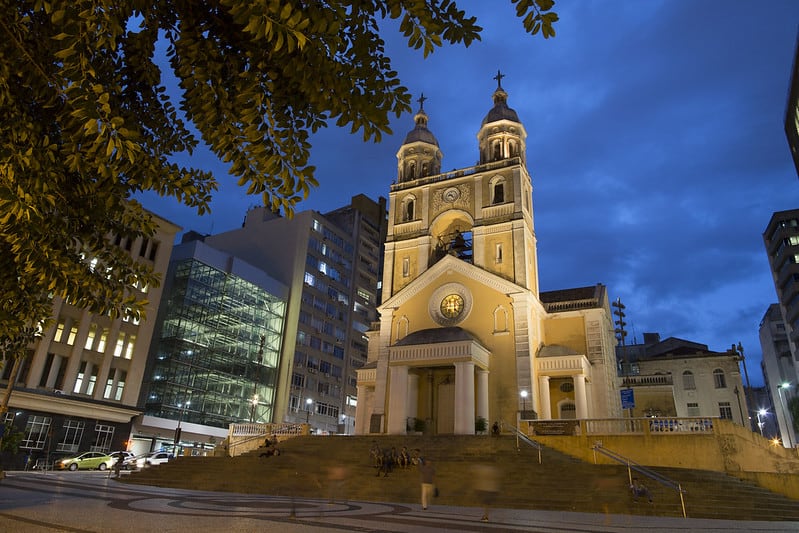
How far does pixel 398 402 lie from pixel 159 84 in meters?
24.4

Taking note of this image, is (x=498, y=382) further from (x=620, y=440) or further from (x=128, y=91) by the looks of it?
(x=128, y=91)

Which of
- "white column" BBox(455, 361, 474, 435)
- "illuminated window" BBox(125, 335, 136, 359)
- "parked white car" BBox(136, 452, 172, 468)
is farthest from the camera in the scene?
"illuminated window" BBox(125, 335, 136, 359)

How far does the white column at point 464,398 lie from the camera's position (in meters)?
26.0

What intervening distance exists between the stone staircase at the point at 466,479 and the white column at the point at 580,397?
23.4 ft

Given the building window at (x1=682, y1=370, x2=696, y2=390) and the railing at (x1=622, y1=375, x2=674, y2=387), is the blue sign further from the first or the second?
the building window at (x1=682, y1=370, x2=696, y2=390)

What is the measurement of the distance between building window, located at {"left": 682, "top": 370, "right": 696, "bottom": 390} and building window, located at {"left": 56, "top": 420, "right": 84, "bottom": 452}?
49.9 m

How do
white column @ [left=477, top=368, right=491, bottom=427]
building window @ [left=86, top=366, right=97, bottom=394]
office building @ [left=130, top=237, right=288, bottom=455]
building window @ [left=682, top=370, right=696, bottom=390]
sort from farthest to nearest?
1. building window @ [left=682, top=370, right=696, bottom=390]
2. office building @ [left=130, top=237, right=288, bottom=455]
3. building window @ [left=86, top=366, right=97, bottom=394]
4. white column @ [left=477, top=368, right=491, bottom=427]

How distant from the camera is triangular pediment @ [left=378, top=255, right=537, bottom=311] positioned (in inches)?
1225

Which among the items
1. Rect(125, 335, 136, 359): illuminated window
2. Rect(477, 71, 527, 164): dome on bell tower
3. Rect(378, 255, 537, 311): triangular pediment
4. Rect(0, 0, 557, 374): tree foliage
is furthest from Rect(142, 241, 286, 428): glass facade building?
Rect(0, 0, 557, 374): tree foliage

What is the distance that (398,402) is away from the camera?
28.0 metres

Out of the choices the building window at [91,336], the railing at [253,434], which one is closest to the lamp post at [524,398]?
the railing at [253,434]

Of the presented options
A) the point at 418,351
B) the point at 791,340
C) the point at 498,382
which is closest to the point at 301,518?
the point at 418,351

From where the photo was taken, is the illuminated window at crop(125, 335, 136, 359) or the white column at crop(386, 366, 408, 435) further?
the illuminated window at crop(125, 335, 136, 359)

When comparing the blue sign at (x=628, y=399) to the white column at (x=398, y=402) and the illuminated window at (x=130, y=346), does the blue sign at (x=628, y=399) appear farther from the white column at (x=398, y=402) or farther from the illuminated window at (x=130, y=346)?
the illuminated window at (x=130, y=346)
